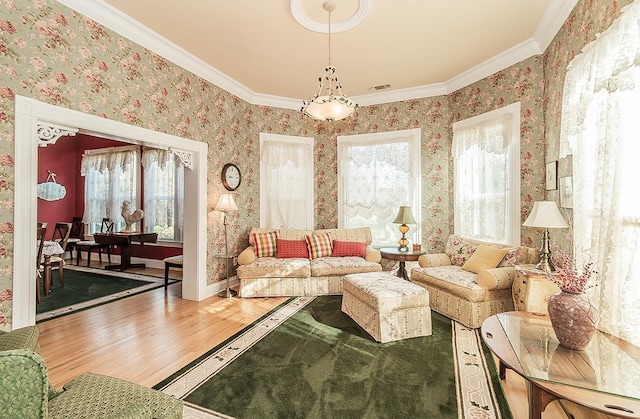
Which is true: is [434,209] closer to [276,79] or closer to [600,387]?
[276,79]

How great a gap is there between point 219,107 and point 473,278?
13.2ft

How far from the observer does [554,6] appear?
8.97 ft

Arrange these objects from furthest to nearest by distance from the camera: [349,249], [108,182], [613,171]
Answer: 1. [108,182]
2. [349,249]
3. [613,171]

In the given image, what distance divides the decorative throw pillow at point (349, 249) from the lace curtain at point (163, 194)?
3379 mm

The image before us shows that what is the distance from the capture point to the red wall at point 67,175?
6.55 metres

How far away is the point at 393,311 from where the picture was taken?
9.25 ft

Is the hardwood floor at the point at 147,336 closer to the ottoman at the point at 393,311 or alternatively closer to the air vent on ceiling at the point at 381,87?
the ottoman at the point at 393,311

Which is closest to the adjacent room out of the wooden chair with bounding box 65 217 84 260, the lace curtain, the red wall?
the lace curtain

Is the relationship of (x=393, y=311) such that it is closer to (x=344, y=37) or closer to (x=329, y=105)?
(x=329, y=105)

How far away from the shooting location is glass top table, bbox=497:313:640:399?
4.30 feet

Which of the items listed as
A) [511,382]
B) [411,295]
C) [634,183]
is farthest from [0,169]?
[634,183]

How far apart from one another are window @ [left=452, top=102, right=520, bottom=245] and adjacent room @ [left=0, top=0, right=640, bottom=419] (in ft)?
0.09

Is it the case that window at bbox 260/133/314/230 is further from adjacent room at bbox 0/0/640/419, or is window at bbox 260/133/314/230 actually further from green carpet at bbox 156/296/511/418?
green carpet at bbox 156/296/511/418

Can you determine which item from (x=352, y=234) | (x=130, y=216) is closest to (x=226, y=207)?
(x=352, y=234)
